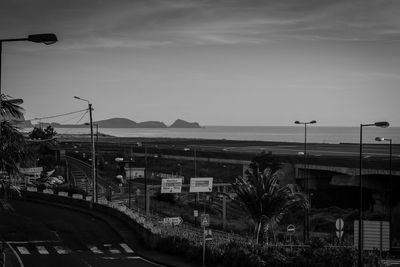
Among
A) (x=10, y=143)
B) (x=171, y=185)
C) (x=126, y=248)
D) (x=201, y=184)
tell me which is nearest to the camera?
(x=10, y=143)

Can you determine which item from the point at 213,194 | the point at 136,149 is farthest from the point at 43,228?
the point at 136,149

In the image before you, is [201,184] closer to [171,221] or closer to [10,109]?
[171,221]

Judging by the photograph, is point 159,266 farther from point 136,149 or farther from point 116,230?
point 136,149

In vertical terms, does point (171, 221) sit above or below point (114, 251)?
below

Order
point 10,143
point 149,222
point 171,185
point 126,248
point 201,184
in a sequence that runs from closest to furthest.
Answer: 1. point 10,143
2. point 126,248
3. point 149,222
4. point 201,184
5. point 171,185

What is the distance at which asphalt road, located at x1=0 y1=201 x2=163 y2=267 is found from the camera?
26.8 meters

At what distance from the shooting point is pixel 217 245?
26859 mm

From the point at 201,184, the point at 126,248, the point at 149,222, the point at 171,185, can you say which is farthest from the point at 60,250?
the point at 171,185

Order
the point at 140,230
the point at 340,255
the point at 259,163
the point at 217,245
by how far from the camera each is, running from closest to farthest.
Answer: the point at 340,255, the point at 217,245, the point at 140,230, the point at 259,163

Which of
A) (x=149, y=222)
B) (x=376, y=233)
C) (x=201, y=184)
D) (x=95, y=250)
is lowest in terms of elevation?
(x=95, y=250)

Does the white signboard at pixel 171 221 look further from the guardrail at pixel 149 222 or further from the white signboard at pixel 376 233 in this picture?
the white signboard at pixel 376 233

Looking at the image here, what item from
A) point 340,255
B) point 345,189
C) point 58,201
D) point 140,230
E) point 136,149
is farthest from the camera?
point 136,149

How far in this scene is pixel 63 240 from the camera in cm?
3241

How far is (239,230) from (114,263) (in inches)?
1089
